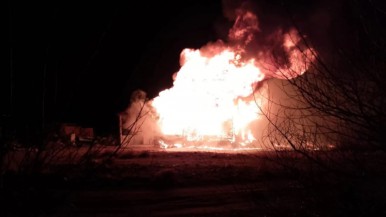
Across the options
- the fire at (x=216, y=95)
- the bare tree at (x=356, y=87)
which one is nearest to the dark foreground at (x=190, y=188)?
the bare tree at (x=356, y=87)

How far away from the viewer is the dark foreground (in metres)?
4.45

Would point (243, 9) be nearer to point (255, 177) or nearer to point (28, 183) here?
point (255, 177)

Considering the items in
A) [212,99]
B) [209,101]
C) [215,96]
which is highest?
[215,96]

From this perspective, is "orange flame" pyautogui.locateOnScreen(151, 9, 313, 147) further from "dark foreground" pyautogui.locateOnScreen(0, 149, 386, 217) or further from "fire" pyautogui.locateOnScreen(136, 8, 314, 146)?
"dark foreground" pyautogui.locateOnScreen(0, 149, 386, 217)

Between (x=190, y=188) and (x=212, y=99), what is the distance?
16921 mm

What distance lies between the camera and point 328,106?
5.06 m

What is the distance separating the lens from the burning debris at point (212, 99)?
28.9 meters

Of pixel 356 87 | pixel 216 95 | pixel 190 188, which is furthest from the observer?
pixel 216 95

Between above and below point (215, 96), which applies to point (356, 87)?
below

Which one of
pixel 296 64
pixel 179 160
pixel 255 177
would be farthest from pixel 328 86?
pixel 179 160

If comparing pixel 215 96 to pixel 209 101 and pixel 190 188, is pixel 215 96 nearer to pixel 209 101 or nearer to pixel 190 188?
pixel 209 101

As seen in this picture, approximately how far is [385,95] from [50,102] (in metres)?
3.61

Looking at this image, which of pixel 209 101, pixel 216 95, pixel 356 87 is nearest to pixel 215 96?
pixel 216 95

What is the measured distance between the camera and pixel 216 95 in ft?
98.0
